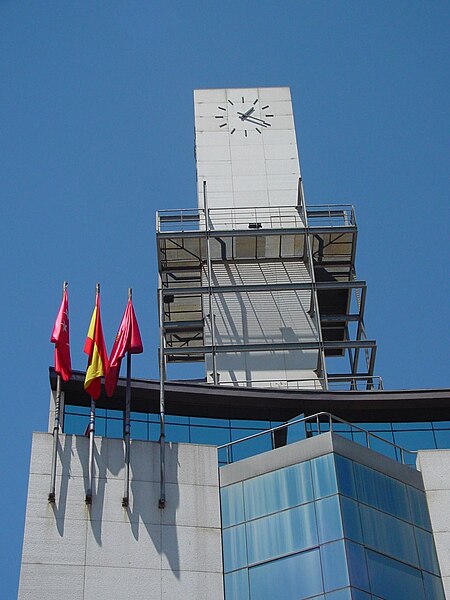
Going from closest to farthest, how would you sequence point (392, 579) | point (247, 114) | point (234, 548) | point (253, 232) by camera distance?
point (392, 579)
point (234, 548)
point (253, 232)
point (247, 114)

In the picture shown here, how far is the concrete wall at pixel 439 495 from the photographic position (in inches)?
1501

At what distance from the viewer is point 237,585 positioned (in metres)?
36.9

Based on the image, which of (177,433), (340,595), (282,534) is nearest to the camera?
(340,595)

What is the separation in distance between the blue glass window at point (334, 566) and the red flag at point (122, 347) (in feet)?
36.3

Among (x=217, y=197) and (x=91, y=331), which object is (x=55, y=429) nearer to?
(x=91, y=331)

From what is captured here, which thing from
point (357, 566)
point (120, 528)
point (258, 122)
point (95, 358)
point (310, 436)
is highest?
point (258, 122)

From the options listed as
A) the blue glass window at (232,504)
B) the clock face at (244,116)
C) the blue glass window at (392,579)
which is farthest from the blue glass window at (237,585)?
the clock face at (244,116)

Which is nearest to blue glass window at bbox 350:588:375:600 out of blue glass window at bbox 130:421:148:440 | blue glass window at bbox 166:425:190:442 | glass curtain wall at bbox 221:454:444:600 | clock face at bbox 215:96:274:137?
glass curtain wall at bbox 221:454:444:600

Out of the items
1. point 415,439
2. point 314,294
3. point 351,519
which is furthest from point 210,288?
point 351,519

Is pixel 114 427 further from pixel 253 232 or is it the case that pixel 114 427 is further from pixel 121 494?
pixel 253 232

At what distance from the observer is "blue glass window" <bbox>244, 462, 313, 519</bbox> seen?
3769 centimetres

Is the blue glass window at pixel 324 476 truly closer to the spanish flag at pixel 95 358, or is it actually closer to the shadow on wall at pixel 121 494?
the shadow on wall at pixel 121 494

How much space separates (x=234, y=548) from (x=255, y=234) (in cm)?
→ 2431

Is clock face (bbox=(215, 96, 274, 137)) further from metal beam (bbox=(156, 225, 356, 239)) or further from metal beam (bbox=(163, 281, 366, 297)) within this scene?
metal beam (bbox=(163, 281, 366, 297))
